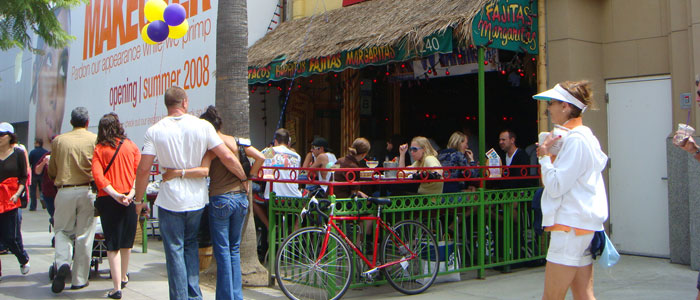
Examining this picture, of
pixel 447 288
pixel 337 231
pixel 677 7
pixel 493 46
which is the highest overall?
pixel 677 7

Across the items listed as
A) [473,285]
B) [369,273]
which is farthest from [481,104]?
[369,273]

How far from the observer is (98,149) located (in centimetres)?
632

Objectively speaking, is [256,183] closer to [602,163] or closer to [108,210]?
[108,210]

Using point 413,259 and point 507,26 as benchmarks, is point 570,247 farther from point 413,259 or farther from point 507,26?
point 507,26

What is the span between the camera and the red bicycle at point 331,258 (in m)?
5.95

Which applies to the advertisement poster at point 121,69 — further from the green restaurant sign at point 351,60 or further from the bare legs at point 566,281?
the bare legs at point 566,281

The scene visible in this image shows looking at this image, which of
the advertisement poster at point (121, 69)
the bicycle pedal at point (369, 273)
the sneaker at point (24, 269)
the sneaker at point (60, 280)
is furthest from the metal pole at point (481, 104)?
the advertisement poster at point (121, 69)

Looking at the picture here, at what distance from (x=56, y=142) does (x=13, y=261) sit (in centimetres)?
287

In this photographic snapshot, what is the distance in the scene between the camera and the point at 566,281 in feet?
12.4

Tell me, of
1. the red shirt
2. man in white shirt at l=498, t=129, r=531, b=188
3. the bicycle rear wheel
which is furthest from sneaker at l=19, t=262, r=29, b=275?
man in white shirt at l=498, t=129, r=531, b=188

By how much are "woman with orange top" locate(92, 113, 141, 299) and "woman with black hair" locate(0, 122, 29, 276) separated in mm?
1544

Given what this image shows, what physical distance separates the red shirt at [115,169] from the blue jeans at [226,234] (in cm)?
157

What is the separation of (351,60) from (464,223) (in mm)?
3343

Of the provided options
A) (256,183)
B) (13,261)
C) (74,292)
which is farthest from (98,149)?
(13,261)
